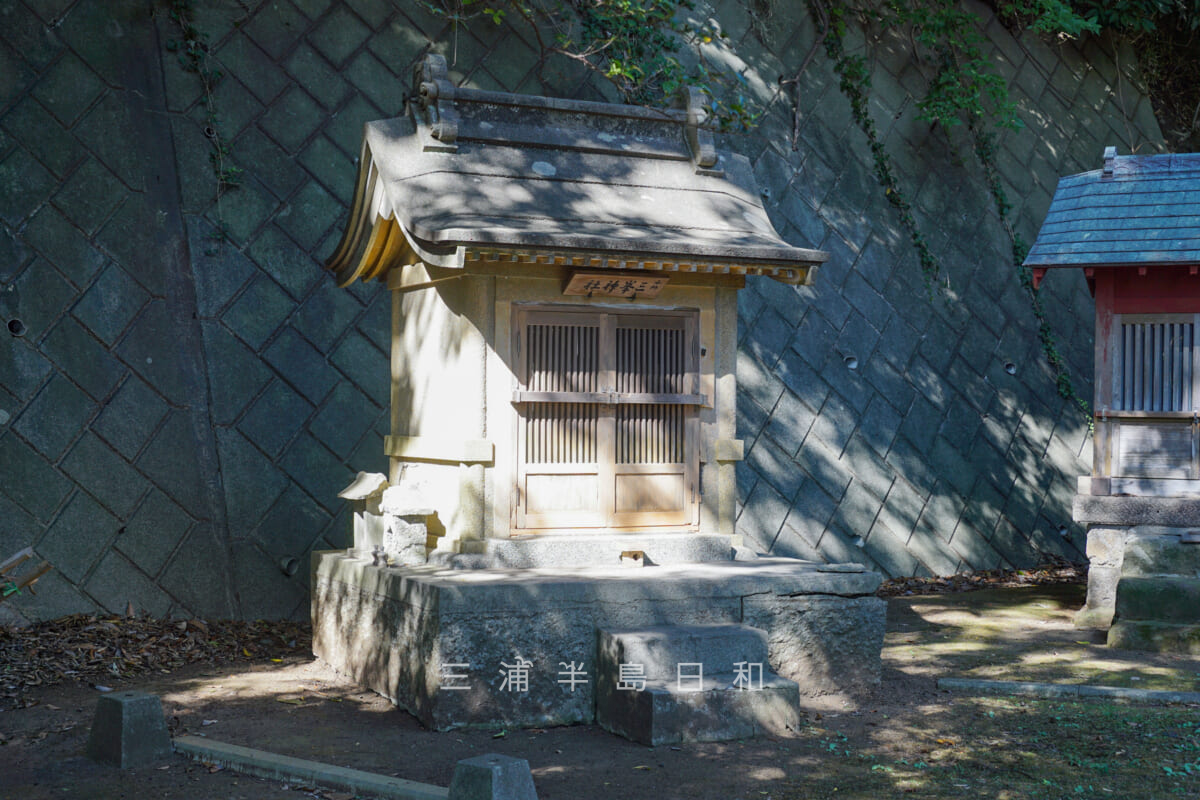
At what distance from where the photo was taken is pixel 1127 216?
985cm

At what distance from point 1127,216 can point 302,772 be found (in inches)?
321

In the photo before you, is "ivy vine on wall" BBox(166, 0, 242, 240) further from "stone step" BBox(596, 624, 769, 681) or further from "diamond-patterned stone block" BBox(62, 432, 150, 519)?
"stone step" BBox(596, 624, 769, 681)

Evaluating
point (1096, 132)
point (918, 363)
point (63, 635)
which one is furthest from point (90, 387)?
point (1096, 132)

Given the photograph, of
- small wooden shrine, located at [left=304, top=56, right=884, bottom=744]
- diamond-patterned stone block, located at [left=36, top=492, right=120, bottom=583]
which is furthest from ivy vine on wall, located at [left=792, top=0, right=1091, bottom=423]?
diamond-patterned stone block, located at [left=36, top=492, right=120, bottom=583]

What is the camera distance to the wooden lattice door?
714 cm

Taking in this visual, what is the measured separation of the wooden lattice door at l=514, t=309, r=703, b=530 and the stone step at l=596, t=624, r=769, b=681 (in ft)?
3.72

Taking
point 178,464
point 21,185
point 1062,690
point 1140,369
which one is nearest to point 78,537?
point 178,464

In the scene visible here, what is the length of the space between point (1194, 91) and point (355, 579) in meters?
13.6

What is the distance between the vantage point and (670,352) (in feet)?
24.5

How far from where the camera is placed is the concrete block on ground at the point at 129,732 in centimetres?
536

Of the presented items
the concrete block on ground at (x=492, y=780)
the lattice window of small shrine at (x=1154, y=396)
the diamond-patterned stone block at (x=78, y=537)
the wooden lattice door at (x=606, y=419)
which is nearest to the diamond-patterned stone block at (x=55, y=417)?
the diamond-patterned stone block at (x=78, y=537)

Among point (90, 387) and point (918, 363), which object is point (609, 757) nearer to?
point (90, 387)

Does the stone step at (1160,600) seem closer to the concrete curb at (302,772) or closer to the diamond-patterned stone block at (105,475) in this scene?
the concrete curb at (302,772)

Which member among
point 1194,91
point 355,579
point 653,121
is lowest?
point 355,579
